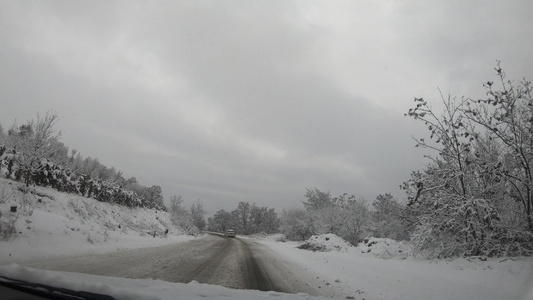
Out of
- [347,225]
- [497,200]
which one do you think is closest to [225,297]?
[497,200]

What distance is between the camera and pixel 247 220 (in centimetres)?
10775

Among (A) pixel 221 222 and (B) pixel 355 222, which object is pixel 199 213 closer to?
(A) pixel 221 222

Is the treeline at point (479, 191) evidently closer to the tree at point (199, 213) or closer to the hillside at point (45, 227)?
the hillside at point (45, 227)

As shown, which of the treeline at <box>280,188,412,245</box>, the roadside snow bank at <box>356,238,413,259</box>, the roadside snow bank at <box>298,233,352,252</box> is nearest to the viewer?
the roadside snow bank at <box>356,238,413,259</box>

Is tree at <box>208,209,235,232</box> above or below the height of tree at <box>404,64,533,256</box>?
below

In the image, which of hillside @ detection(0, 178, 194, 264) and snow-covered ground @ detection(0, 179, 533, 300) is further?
hillside @ detection(0, 178, 194, 264)

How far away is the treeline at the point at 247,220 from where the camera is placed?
10406 cm

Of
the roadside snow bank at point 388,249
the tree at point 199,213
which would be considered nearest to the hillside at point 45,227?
the roadside snow bank at point 388,249

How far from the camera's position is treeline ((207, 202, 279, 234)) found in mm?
104062

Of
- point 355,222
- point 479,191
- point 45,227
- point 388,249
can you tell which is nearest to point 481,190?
point 479,191

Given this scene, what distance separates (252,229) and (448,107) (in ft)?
332

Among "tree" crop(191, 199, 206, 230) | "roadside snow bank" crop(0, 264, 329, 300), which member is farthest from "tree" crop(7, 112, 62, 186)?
"tree" crop(191, 199, 206, 230)

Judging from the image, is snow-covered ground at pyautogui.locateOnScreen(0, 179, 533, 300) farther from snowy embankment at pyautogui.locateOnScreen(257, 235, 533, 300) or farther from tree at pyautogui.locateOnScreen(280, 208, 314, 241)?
tree at pyautogui.locateOnScreen(280, 208, 314, 241)

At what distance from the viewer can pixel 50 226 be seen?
11.5m
